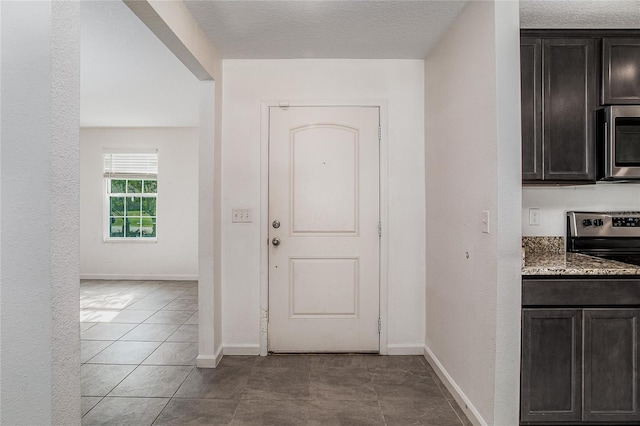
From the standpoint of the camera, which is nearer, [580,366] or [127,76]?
[580,366]

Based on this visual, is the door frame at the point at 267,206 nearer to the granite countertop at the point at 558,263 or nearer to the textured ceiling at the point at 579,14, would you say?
the granite countertop at the point at 558,263

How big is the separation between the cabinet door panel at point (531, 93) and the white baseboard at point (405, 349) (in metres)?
1.79

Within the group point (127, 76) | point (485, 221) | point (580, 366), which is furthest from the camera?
point (127, 76)

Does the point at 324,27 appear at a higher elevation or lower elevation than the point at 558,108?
higher

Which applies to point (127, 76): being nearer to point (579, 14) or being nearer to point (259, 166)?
point (259, 166)

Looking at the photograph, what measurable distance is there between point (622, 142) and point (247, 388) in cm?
279

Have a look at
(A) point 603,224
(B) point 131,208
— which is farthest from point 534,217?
(B) point 131,208

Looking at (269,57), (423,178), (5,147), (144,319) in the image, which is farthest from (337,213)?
(144,319)

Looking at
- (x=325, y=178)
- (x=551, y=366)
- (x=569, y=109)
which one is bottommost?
(x=551, y=366)

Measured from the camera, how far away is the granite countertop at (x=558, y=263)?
184 cm

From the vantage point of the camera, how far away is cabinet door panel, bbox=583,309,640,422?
184cm

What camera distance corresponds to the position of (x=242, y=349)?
3043 millimetres

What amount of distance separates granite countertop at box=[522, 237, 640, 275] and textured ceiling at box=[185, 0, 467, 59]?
1.61 m

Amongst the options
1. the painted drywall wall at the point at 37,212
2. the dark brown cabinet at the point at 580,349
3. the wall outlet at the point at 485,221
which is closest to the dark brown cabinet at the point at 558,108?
the wall outlet at the point at 485,221
